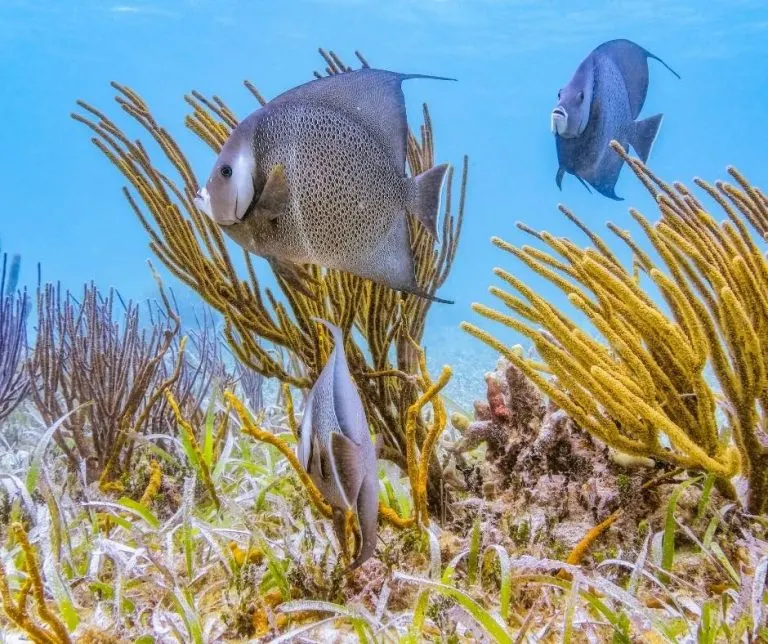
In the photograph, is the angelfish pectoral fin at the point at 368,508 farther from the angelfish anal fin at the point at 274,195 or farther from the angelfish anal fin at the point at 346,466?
the angelfish anal fin at the point at 274,195

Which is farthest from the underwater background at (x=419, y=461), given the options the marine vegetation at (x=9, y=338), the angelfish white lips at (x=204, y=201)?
the marine vegetation at (x=9, y=338)

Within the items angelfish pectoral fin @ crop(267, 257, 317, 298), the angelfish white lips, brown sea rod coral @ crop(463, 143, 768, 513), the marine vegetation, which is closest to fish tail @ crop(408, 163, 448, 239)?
brown sea rod coral @ crop(463, 143, 768, 513)

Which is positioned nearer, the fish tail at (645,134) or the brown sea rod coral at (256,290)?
the brown sea rod coral at (256,290)

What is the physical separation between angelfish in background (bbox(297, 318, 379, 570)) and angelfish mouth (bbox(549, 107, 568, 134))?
1.71 metres

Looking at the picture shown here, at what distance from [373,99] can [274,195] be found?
0.42 m

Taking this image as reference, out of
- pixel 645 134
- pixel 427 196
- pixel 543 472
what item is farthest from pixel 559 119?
pixel 543 472

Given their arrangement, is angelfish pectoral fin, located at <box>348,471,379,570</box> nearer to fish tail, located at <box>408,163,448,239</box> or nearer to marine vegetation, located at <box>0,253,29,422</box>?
fish tail, located at <box>408,163,448,239</box>

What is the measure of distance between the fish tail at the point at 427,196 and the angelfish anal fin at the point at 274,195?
0.37 metres

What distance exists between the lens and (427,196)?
171 cm

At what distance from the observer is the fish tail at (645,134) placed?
277 cm

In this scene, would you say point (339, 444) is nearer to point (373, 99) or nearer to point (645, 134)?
point (373, 99)

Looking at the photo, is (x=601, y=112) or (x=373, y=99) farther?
(x=601, y=112)

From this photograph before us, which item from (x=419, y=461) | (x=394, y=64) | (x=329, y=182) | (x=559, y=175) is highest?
(x=394, y=64)

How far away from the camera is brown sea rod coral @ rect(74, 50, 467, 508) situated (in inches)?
95.7
